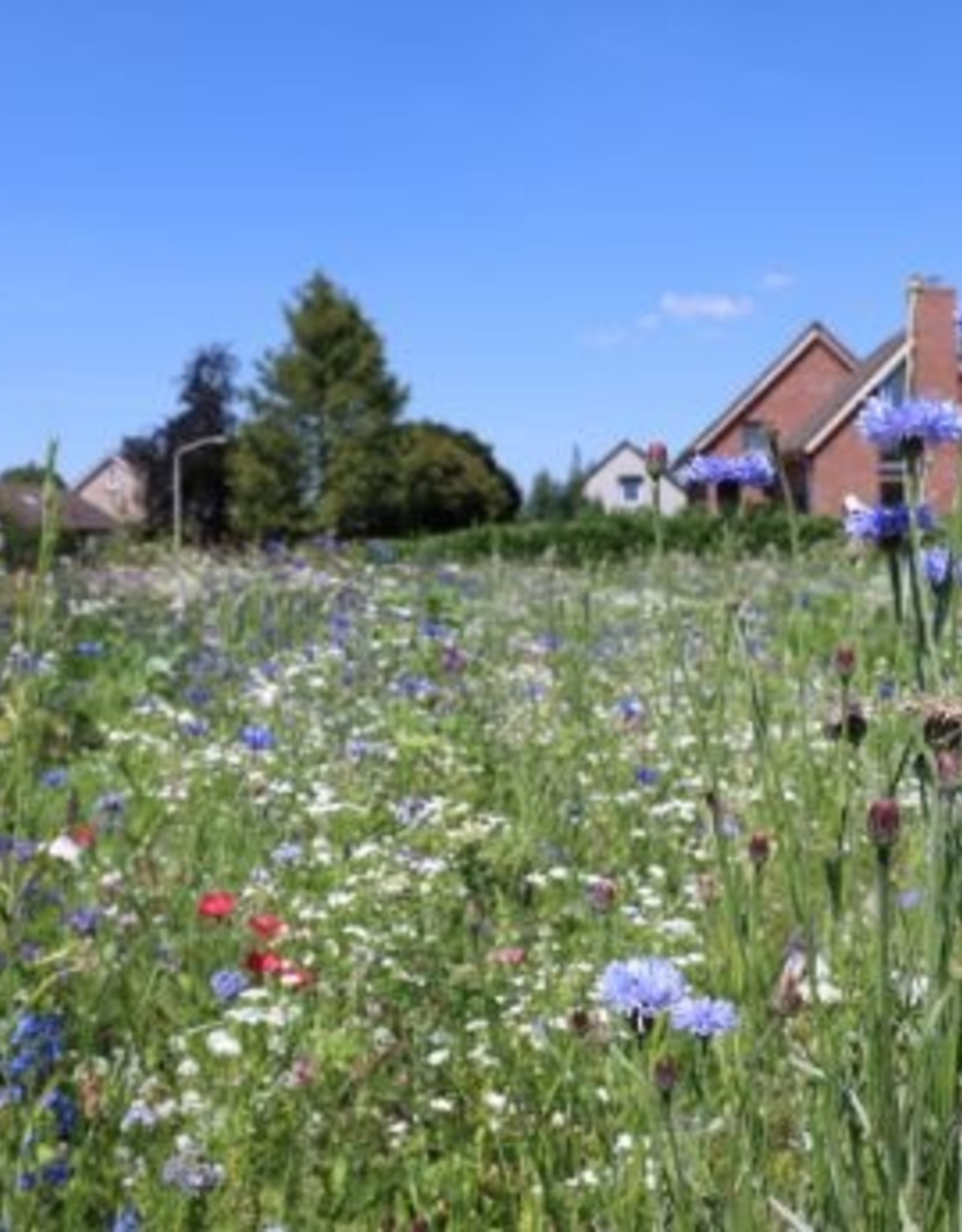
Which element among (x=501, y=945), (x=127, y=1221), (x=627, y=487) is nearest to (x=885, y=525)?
(x=127, y=1221)

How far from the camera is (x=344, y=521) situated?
172 feet

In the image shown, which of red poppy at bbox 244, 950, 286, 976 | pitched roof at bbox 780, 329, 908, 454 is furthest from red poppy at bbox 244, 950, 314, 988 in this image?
pitched roof at bbox 780, 329, 908, 454

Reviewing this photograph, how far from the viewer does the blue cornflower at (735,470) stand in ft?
7.31

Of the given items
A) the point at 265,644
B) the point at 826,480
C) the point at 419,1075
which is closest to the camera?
the point at 419,1075

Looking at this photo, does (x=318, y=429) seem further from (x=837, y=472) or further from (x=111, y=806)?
(x=111, y=806)

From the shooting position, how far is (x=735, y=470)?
7.34 feet

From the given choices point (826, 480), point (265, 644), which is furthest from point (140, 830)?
point (826, 480)

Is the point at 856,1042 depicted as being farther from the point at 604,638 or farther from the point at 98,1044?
the point at 604,638

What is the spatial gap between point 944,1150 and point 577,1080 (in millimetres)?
1289

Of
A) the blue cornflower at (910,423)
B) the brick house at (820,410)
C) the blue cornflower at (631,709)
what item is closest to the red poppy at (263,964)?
the blue cornflower at (910,423)

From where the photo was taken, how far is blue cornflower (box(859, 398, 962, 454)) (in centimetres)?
205

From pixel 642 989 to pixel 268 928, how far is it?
1.72 metres

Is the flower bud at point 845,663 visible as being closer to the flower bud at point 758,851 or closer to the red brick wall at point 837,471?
the flower bud at point 758,851

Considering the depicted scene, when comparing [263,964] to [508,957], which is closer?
[263,964]
